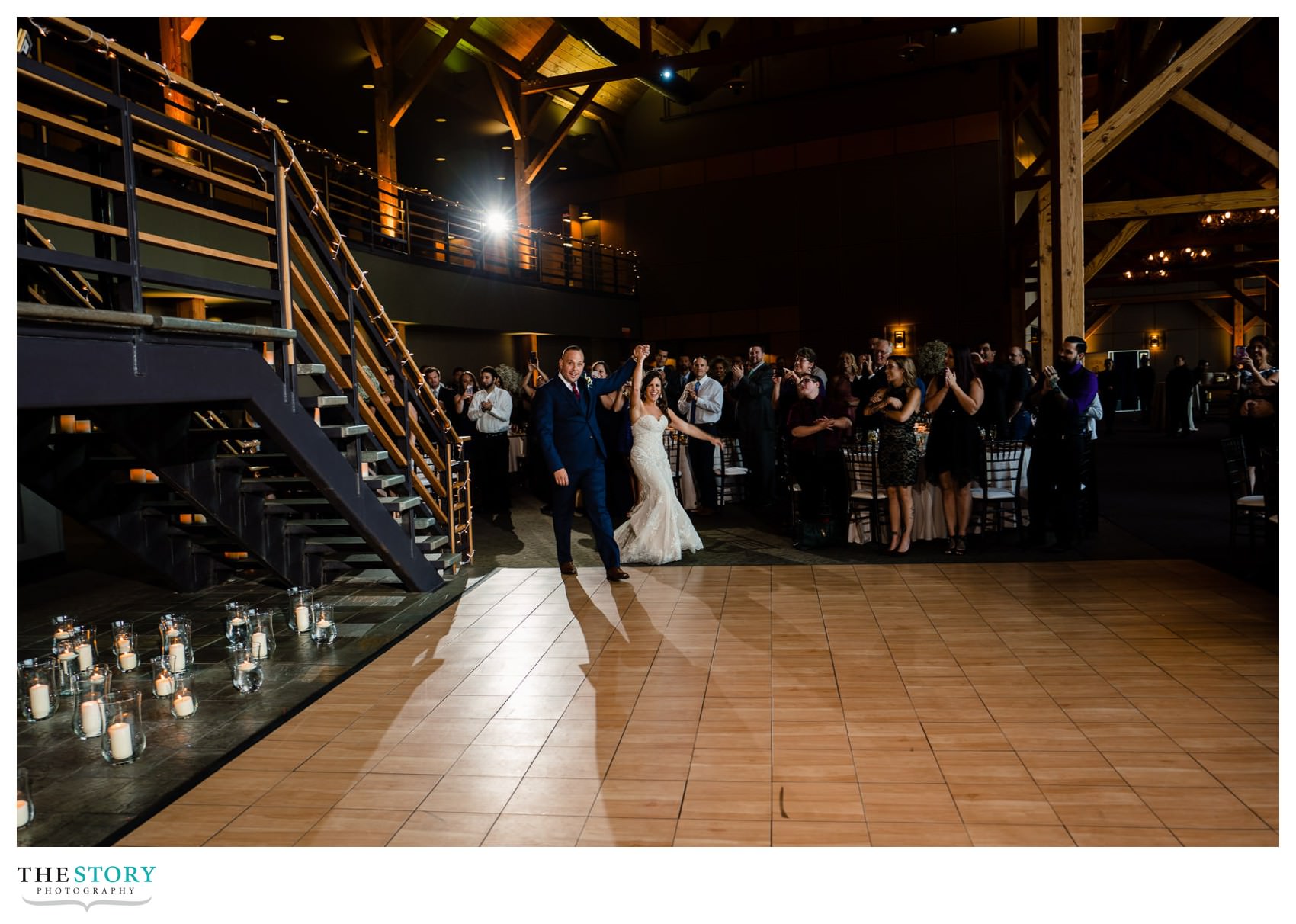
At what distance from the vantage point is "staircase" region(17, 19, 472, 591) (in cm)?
335

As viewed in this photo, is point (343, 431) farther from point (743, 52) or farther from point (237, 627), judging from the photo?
point (743, 52)

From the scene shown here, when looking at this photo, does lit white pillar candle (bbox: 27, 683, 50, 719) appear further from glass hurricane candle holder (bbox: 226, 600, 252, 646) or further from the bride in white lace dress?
the bride in white lace dress

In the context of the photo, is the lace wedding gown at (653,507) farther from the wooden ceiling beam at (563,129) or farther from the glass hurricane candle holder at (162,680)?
the wooden ceiling beam at (563,129)

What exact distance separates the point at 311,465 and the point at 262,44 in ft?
31.8

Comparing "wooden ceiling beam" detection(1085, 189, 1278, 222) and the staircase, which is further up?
"wooden ceiling beam" detection(1085, 189, 1278, 222)

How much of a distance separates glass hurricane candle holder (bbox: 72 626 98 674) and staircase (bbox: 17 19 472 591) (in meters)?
0.92

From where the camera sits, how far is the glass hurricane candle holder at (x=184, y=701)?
3889mm

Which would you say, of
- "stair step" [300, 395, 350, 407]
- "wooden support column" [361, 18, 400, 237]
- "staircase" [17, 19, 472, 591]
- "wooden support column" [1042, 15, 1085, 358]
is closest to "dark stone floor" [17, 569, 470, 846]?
"staircase" [17, 19, 472, 591]

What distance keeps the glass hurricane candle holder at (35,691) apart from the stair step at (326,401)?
1744mm

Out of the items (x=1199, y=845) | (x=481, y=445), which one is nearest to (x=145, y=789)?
(x=1199, y=845)

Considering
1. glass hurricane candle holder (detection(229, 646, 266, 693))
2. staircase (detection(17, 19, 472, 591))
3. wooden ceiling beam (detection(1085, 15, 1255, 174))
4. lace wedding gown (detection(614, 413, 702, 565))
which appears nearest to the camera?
staircase (detection(17, 19, 472, 591))

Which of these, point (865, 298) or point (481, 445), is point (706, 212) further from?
point (481, 445)

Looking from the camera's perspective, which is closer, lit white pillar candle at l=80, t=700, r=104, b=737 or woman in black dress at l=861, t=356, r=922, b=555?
lit white pillar candle at l=80, t=700, r=104, b=737
